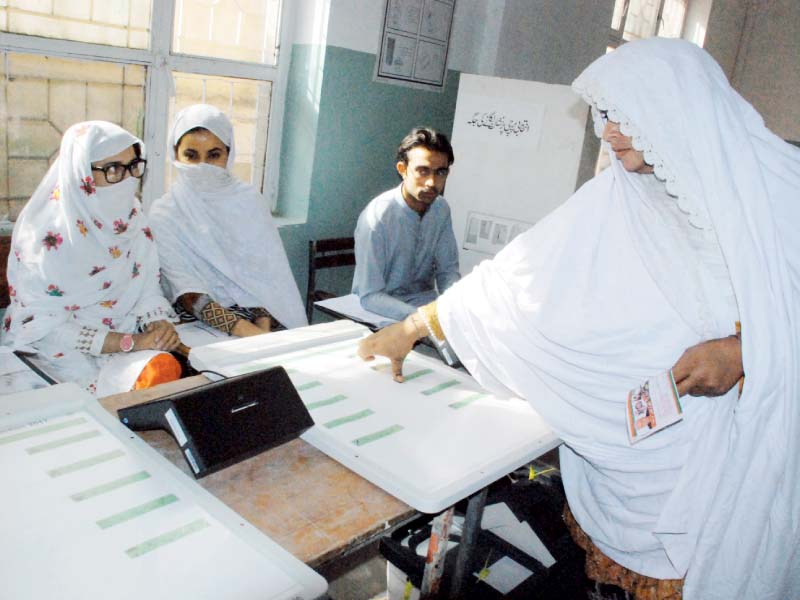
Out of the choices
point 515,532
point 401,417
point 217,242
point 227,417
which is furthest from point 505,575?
point 217,242

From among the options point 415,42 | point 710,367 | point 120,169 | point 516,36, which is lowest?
point 710,367

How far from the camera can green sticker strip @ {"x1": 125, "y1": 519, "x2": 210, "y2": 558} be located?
0.85m

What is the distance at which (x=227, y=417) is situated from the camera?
3.59 ft

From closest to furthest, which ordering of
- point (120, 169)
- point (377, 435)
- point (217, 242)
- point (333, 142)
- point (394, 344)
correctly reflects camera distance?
point (377, 435)
point (394, 344)
point (120, 169)
point (217, 242)
point (333, 142)

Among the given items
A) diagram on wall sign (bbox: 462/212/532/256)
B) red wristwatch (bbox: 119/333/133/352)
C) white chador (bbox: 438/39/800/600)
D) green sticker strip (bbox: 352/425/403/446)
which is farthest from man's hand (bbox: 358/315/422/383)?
diagram on wall sign (bbox: 462/212/532/256)

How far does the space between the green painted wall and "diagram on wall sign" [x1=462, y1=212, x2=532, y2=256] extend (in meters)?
0.36

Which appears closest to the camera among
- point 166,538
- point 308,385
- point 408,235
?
point 166,538

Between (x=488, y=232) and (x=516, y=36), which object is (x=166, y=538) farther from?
(x=516, y=36)

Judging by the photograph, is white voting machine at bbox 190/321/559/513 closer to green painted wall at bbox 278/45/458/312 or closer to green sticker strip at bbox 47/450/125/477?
green sticker strip at bbox 47/450/125/477

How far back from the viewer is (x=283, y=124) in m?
3.50

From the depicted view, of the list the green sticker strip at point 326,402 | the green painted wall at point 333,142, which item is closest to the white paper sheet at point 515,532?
the green sticker strip at point 326,402

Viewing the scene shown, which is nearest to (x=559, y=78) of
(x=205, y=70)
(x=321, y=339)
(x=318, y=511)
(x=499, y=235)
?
(x=499, y=235)

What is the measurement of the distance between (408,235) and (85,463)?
1977 millimetres

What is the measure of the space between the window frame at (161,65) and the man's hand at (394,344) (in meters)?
1.81
